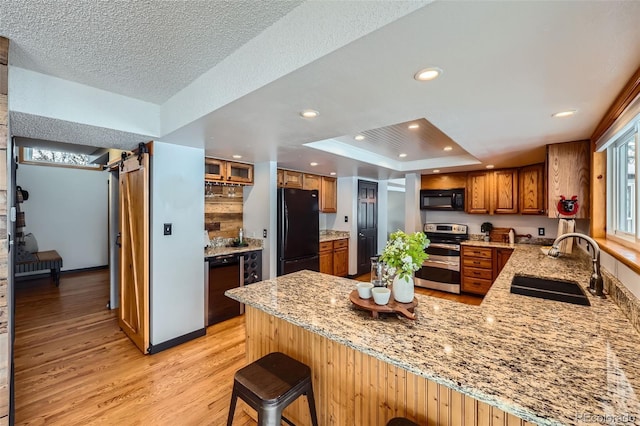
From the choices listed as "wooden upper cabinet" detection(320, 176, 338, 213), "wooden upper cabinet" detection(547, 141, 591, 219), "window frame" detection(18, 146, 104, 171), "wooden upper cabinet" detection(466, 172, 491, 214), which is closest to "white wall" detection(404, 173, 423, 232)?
"wooden upper cabinet" detection(466, 172, 491, 214)

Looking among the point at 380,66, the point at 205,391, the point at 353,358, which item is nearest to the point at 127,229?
the point at 205,391

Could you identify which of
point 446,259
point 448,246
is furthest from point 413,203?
point 446,259

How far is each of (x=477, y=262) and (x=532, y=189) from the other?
135 cm

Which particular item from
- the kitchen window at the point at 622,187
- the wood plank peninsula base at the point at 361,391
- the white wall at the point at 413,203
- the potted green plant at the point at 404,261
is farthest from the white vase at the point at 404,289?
the white wall at the point at 413,203

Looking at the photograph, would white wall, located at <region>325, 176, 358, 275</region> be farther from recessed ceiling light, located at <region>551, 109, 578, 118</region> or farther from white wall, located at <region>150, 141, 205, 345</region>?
recessed ceiling light, located at <region>551, 109, 578, 118</region>

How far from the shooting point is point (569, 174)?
2.68m

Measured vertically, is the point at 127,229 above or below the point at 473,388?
above

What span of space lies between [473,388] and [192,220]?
2873 millimetres

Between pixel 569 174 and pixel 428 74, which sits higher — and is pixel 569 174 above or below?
below

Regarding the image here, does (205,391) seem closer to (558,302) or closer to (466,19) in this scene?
(558,302)

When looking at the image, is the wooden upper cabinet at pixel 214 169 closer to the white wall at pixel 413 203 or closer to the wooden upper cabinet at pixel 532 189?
the white wall at pixel 413 203

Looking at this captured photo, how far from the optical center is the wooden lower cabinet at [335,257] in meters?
4.85

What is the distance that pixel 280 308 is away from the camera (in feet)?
4.95

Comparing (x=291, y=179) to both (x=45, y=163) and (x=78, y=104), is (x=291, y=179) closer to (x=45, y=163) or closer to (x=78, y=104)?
(x=78, y=104)
